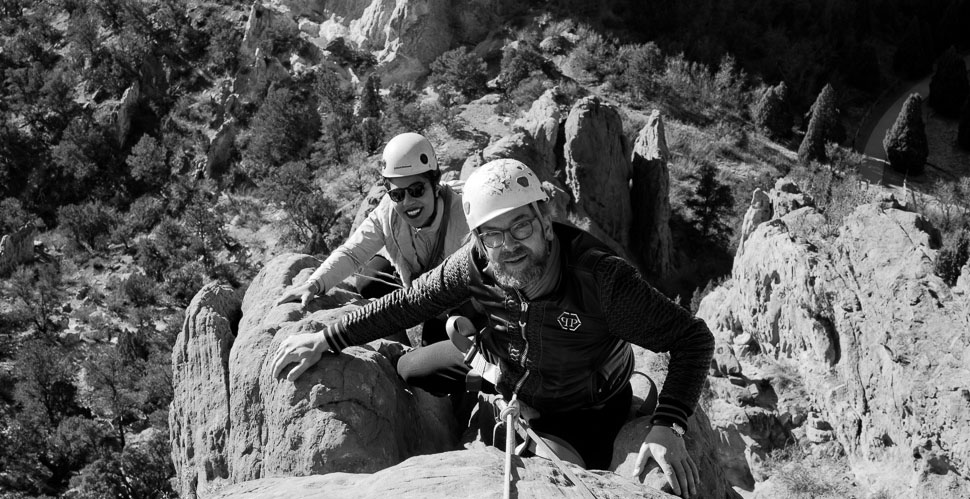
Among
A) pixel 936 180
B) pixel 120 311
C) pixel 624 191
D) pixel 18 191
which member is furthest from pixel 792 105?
pixel 18 191

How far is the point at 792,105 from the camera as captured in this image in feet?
112

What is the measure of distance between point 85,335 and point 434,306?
97.8 feet

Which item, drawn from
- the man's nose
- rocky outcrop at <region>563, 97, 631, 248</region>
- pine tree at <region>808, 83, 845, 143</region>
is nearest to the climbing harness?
the man's nose

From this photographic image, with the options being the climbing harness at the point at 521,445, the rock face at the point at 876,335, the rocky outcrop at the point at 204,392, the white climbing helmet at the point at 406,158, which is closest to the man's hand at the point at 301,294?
the rocky outcrop at the point at 204,392

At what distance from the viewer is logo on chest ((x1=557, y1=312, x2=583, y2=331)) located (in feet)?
13.9

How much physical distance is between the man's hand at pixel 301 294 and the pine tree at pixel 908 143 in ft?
97.3

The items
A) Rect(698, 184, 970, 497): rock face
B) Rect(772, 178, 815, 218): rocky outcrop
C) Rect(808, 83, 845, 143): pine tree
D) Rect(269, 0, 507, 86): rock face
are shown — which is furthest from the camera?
Rect(269, 0, 507, 86): rock face

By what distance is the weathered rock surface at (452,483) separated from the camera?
3424 mm

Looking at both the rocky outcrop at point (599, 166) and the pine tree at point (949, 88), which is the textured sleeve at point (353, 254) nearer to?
the rocky outcrop at point (599, 166)

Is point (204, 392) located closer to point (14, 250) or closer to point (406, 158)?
point (406, 158)

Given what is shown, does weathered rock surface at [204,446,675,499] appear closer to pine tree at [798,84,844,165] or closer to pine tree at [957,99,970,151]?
pine tree at [798,84,844,165]

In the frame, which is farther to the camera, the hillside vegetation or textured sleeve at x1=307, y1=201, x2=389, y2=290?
the hillside vegetation

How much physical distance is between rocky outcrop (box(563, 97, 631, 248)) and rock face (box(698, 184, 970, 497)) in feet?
24.8

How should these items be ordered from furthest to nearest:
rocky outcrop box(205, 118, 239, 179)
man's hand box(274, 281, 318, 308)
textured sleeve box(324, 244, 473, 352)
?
rocky outcrop box(205, 118, 239, 179) → man's hand box(274, 281, 318, 308) → textured sleeve box(324, 244, 473, 352)
